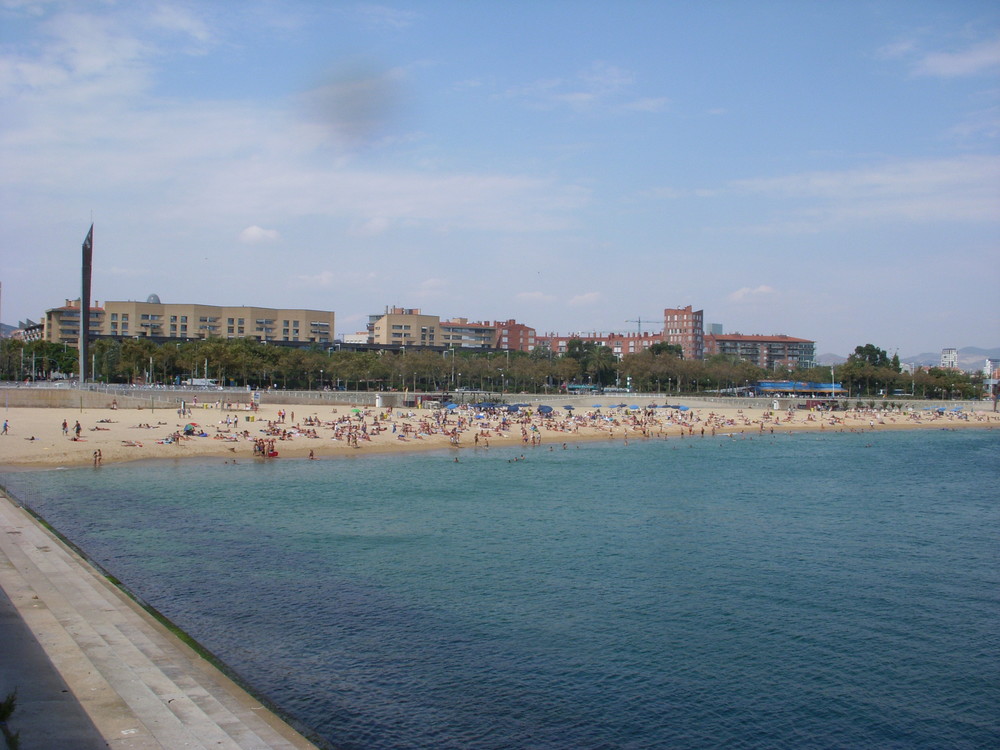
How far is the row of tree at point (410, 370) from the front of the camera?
318 ft

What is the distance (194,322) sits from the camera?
142000 mm

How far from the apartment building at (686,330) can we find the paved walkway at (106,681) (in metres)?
175

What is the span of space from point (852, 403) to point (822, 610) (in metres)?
102

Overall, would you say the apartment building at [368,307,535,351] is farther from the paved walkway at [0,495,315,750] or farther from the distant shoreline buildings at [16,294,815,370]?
the paved walkway at [0,495,315,750]

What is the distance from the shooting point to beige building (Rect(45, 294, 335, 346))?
141375 mm

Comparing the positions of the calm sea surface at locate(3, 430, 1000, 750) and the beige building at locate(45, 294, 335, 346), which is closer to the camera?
the calm sea surface at locate(3, 430, 1000, 750)

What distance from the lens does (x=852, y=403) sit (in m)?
113

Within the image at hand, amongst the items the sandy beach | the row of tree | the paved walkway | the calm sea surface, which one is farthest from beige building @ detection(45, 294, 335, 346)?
the paved walkway

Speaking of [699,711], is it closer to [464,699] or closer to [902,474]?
[464,699]

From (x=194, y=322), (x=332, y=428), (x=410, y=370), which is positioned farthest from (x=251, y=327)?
(x=332, y=428)

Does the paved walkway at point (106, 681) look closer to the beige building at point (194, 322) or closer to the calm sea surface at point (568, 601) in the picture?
the calm sea surface at point (568, 601)

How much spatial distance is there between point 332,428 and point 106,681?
45.8m

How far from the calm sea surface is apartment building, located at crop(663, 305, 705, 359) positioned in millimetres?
147854

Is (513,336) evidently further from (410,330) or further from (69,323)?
(69,323)
